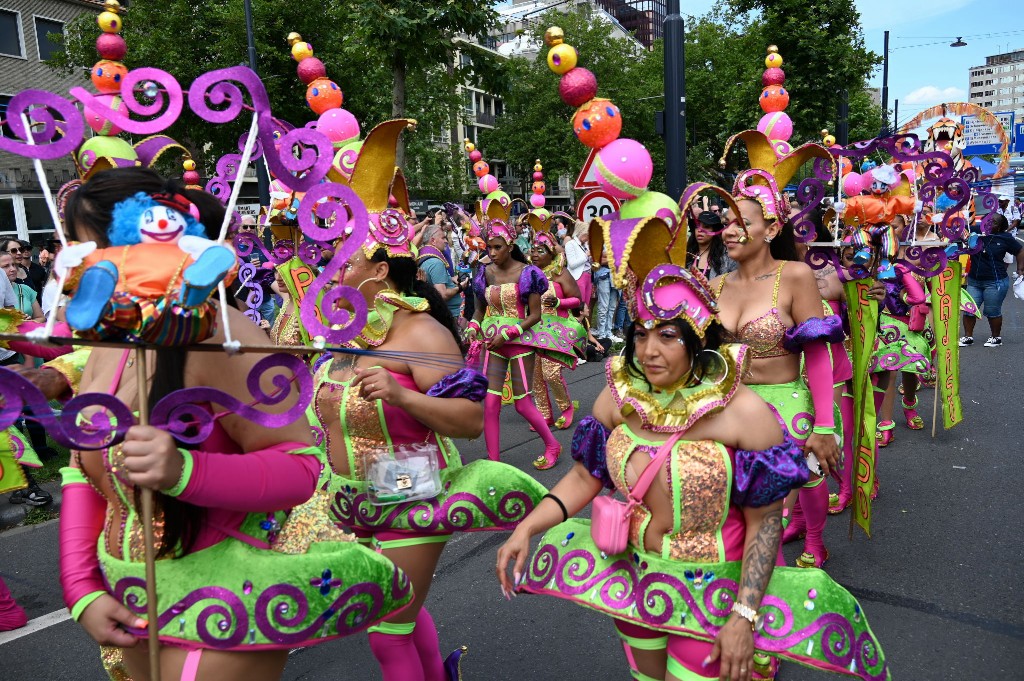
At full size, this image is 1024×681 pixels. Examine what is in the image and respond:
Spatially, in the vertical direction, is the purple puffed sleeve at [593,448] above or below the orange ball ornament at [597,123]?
below

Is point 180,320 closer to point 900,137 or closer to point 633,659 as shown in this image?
point 633,659

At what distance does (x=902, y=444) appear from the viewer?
6922 mm

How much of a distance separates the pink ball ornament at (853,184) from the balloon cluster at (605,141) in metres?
2.82

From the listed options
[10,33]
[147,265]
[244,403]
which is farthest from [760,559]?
[10,33]

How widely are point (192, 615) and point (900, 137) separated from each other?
432 centimetres

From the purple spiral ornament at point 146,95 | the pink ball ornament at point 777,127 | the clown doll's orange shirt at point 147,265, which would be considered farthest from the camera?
the pink ball ornament at point 777,127

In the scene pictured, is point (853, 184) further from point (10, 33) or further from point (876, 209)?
point (10, 33)

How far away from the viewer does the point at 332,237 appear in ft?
6.75

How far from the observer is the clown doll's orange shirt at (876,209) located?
4.62 metres

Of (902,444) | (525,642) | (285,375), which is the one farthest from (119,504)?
(902,444)

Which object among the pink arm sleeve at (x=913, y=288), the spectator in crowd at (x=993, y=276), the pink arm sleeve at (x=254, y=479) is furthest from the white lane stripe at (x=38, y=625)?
the spectator in crowd at (x=993, y=276)

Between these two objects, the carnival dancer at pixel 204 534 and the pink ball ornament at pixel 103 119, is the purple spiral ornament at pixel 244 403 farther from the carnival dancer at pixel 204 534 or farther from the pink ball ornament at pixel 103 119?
the pink ball ornament at pixel 103 119

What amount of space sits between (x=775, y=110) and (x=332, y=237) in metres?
3.64

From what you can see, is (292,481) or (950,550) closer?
(292,481)
